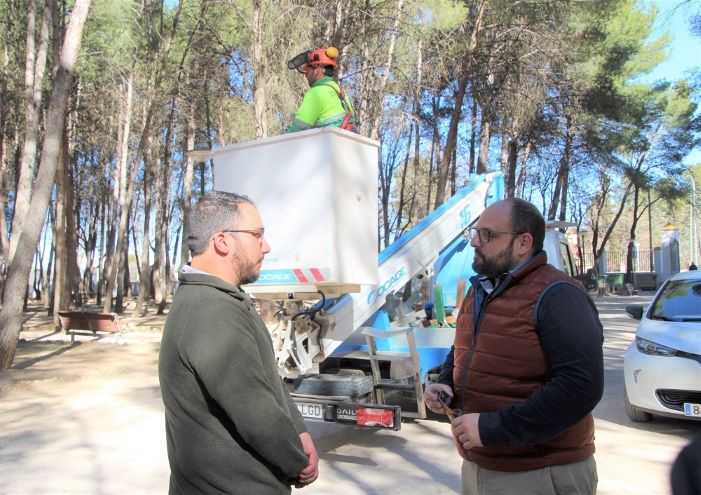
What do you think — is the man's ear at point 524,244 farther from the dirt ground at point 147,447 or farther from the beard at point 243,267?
the dirt ground at point 147,447

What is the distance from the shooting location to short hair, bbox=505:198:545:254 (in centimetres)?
263

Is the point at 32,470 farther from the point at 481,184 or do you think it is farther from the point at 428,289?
the point at 481,184

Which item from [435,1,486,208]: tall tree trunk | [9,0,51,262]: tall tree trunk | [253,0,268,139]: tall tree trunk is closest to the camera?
[253,0,268,139]: tall tree trunk

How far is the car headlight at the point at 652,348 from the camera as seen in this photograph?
693cm

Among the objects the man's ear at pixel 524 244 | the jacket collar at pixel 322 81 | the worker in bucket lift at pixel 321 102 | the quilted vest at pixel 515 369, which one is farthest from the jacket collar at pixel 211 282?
the jacket collar at pixel 322 81

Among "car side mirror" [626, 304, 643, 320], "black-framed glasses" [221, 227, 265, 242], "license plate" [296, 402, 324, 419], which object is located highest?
"black-framed glasses" [221, 227, 265, 242]

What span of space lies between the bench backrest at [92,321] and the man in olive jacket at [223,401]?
1374cm

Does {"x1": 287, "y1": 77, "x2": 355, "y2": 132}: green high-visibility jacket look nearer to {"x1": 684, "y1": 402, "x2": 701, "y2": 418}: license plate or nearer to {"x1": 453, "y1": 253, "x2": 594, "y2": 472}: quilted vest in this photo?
{"x1": 453, "y1": 253, "x2": 594, "y2": 472}: quilted vest

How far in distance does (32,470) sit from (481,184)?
19.8ft

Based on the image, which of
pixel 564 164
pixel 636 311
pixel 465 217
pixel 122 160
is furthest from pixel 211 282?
pixel 564 164

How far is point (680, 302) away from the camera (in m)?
7.75

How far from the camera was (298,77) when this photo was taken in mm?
14422

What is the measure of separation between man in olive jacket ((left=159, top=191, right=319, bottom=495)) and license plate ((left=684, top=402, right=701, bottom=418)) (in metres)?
5.72

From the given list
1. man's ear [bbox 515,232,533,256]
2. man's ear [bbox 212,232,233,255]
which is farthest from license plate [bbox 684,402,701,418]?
man's ear [bbox 212,232,233,255]
